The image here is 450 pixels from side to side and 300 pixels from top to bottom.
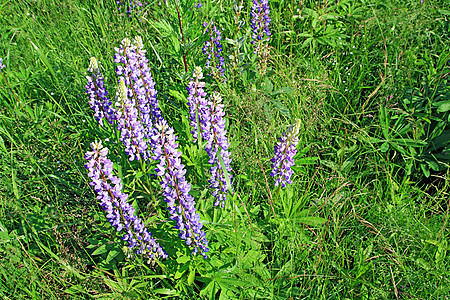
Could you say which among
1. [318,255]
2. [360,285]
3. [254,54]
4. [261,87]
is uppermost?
[254,54]

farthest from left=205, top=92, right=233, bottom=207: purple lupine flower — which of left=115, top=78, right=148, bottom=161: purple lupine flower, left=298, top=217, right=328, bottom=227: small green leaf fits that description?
Answer: left=298, top=217, right=328, bottom=227: small green leaf

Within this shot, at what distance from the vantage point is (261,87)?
10.4 ft

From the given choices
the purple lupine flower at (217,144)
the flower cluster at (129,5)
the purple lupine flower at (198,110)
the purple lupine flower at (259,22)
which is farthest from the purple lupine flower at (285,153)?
the flower cluster at (129,5)

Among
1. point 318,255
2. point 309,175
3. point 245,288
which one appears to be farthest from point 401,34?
point 245,288

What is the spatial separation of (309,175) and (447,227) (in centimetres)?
104

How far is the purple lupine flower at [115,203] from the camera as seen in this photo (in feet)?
5.36

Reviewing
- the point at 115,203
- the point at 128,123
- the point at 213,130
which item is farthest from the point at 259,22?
the point at 115,203

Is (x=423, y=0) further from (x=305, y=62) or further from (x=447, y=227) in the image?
(x=447, y=227)

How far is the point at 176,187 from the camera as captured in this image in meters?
1.71

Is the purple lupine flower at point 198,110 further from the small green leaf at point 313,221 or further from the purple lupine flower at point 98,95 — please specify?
the small green leaf at point 313,221

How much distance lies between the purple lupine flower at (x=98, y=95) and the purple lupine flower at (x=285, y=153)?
4.01ft

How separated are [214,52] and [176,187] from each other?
192cm

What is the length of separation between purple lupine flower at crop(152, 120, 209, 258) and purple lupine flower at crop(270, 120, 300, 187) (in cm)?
64

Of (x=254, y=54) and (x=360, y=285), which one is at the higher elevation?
(x=254, y=54)
